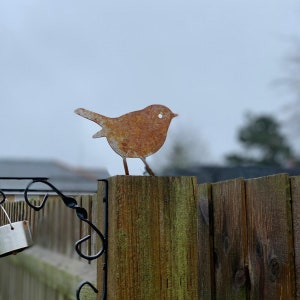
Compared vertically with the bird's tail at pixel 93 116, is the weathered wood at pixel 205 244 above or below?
below

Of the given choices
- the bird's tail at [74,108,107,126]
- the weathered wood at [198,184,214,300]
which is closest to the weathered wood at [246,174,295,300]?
the weathered wood at [198,184,214,300]

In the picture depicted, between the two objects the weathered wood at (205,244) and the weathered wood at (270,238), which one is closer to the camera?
A: the weathered wood at (270,238)

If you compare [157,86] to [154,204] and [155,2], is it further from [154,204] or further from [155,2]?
[154,204]

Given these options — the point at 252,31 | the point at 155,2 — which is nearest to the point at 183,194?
the point at 155,2

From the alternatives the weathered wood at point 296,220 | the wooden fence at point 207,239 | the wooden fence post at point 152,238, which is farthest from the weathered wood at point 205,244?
the weathered wood at point 296,220

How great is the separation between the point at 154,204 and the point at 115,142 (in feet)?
0.42

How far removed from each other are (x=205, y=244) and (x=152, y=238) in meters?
0.19

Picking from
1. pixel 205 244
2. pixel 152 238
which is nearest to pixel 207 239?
pixel 205 244

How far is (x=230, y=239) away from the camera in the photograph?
2.99 feet

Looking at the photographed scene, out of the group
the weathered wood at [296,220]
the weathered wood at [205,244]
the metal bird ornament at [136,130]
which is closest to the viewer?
the weathered wood at [296,220]

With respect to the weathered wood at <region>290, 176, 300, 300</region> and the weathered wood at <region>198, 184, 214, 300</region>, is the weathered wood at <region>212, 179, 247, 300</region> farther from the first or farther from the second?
the weathered wood at <region>290, 176, 300, 300</region>

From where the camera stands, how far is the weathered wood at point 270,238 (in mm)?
782

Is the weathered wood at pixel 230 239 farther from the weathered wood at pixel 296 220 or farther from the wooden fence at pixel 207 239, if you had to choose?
the weathered wood at pixel 296 220

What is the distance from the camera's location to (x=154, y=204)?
84cm
